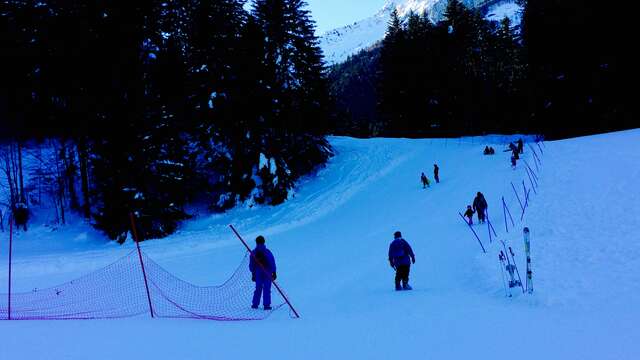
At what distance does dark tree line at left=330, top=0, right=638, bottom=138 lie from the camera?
35.8m

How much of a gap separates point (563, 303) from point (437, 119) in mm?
47271

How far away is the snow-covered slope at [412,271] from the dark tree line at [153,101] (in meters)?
2.69

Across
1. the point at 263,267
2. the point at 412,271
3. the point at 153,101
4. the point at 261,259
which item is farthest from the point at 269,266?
the point at 153,101

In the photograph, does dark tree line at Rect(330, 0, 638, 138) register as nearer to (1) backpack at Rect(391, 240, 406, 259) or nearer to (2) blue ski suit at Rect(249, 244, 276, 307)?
(1) backpack at Rect(391, 240, 406, 259)

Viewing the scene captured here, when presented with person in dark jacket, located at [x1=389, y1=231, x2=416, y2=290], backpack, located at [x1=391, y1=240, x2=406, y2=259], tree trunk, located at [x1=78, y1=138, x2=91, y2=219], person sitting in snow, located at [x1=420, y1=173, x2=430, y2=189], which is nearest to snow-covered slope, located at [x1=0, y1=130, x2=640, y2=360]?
person sitting in snow, located at [x1=420, y1=173, x2=430, y2=189]

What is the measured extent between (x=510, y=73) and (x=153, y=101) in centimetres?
4292

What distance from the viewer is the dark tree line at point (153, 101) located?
27578 mm

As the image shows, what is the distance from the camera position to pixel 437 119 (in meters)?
54.3

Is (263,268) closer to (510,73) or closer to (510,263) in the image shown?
(510,263)

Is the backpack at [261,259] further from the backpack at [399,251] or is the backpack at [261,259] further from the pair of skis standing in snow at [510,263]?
the pair of skis standing in snow at [510,263]

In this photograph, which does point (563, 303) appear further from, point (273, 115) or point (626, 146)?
point (273, 115)

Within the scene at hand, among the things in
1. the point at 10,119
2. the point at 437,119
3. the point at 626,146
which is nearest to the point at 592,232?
the point at 626,146

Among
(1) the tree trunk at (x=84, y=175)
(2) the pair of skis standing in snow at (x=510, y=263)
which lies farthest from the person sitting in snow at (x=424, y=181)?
(1) the tree trunk at (x=84, y=175)

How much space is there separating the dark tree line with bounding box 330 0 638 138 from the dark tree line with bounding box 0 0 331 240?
22612 millimetres
